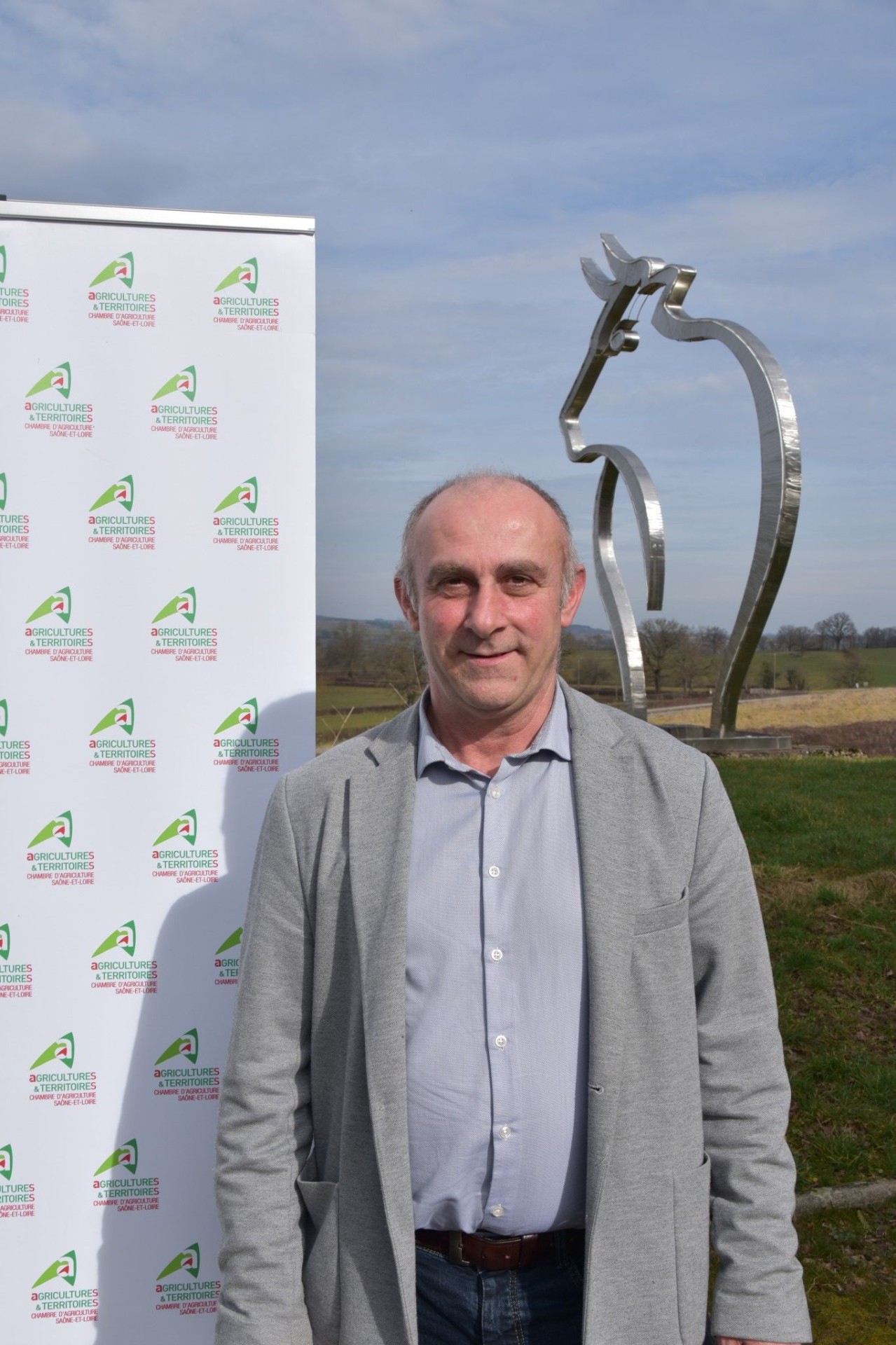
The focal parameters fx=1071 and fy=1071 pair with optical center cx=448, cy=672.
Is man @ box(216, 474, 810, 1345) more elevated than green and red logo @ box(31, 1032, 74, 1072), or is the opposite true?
man @ box(216, 474, 810, 1345)

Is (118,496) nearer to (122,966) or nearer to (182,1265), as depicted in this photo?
(122,966)

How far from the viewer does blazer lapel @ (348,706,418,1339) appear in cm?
190

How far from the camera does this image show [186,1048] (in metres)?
3.02

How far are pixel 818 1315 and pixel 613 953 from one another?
110 inches

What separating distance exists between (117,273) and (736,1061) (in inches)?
102

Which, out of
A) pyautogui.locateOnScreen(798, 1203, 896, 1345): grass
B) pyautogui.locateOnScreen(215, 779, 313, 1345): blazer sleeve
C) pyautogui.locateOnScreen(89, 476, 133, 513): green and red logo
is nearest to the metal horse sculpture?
pyautogui.locateOnScreen(798, 1203, 896, 1345): grass

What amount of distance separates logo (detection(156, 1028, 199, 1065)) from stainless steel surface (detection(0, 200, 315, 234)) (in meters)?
2.28

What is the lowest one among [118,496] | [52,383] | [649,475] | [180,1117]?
[180,1117]

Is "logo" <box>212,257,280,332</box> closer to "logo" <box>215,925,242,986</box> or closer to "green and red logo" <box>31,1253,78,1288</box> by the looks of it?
"logo" <box>215,925,242,986</box>

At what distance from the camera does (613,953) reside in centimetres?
192

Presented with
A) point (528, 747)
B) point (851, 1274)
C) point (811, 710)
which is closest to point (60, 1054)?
point (528, 747)

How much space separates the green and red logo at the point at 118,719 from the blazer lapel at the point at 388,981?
1.16 meters

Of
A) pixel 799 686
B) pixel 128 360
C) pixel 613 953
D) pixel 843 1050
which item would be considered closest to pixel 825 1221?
pixel 843 1050

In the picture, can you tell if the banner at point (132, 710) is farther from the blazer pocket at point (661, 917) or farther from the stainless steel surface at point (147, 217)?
the blazer pocket at point (661, 917)
